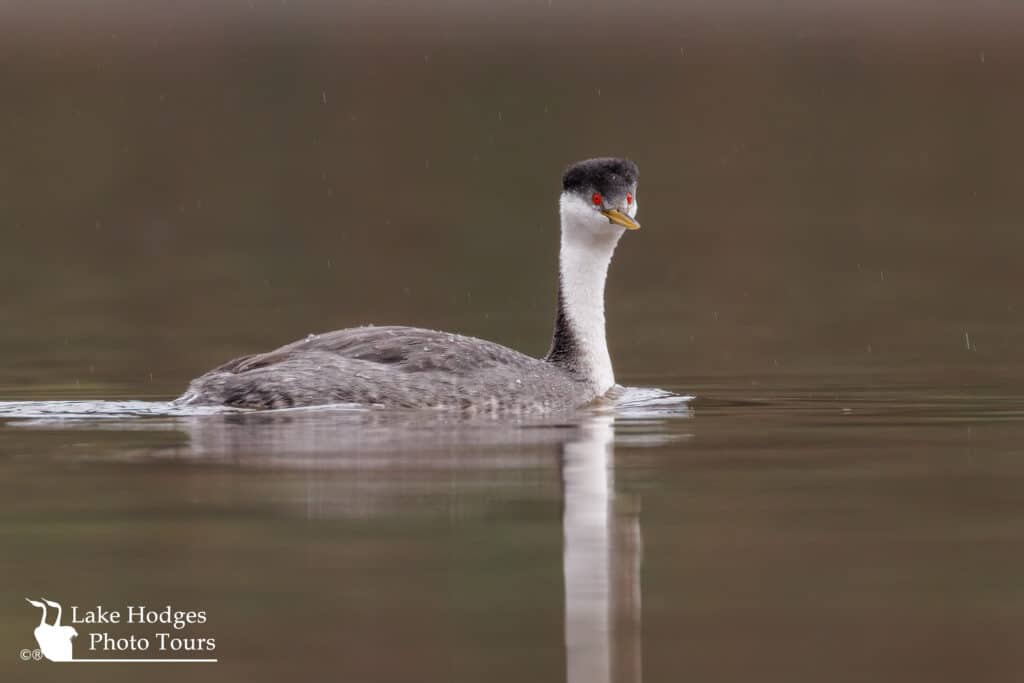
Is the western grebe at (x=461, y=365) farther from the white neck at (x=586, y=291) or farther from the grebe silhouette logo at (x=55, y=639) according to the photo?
the grebe silhouette logo at (x=55, y=639)

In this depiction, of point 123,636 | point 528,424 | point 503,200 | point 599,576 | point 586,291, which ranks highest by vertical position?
point 503,200

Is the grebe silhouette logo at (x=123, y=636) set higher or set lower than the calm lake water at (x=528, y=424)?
lower

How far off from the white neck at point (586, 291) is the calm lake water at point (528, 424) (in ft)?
A: 2.39

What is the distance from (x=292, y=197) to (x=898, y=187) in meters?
10.2

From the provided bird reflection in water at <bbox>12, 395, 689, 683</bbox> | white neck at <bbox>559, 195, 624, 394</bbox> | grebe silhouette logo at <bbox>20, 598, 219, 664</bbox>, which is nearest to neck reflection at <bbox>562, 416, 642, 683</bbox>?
bird reflection in water at <bbox>12, 395, 689, 683</bbox>

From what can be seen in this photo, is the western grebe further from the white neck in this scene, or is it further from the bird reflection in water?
the bird reflection in water

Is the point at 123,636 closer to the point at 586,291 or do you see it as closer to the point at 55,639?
the point at 55,639

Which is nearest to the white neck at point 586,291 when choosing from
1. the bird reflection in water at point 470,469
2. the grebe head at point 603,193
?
the grebe head at point 603,193

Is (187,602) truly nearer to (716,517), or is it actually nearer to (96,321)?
(716,517)

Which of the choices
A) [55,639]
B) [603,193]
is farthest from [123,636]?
[603,193]

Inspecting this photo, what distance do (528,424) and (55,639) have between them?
718 cm

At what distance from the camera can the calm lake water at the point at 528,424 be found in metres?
10.5

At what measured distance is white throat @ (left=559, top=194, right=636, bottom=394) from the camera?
1866cm

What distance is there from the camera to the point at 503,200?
38.9 meters
